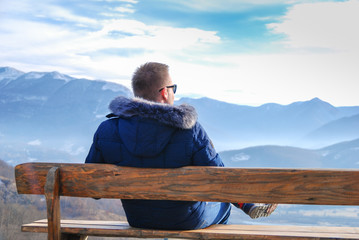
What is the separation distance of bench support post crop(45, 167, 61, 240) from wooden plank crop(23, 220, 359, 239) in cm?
12

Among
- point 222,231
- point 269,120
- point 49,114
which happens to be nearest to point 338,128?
point 269,120

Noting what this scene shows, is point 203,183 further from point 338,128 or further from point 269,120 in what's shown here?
point 269,120

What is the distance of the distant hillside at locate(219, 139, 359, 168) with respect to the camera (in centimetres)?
6356

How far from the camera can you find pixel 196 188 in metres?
2.71

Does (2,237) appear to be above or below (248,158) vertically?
above

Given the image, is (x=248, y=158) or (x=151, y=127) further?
(x=248, y=158)

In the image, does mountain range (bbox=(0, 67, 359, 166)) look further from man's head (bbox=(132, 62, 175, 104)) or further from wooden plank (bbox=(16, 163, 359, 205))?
wooden plank (bbox=(16, 163, 359, 205))

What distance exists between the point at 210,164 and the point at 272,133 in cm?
8010

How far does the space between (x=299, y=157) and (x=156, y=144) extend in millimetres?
72927

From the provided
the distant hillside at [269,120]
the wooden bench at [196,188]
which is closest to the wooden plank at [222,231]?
the wooden bench at [196,188]

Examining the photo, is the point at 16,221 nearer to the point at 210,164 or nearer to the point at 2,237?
the point at 2,237

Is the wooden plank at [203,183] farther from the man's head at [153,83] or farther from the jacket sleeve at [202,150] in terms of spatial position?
the man's head at [153,83]

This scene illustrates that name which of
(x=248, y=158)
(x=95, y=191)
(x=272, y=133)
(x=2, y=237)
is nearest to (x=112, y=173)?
(x=95, y=191)

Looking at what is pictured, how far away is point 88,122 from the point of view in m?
70.4
